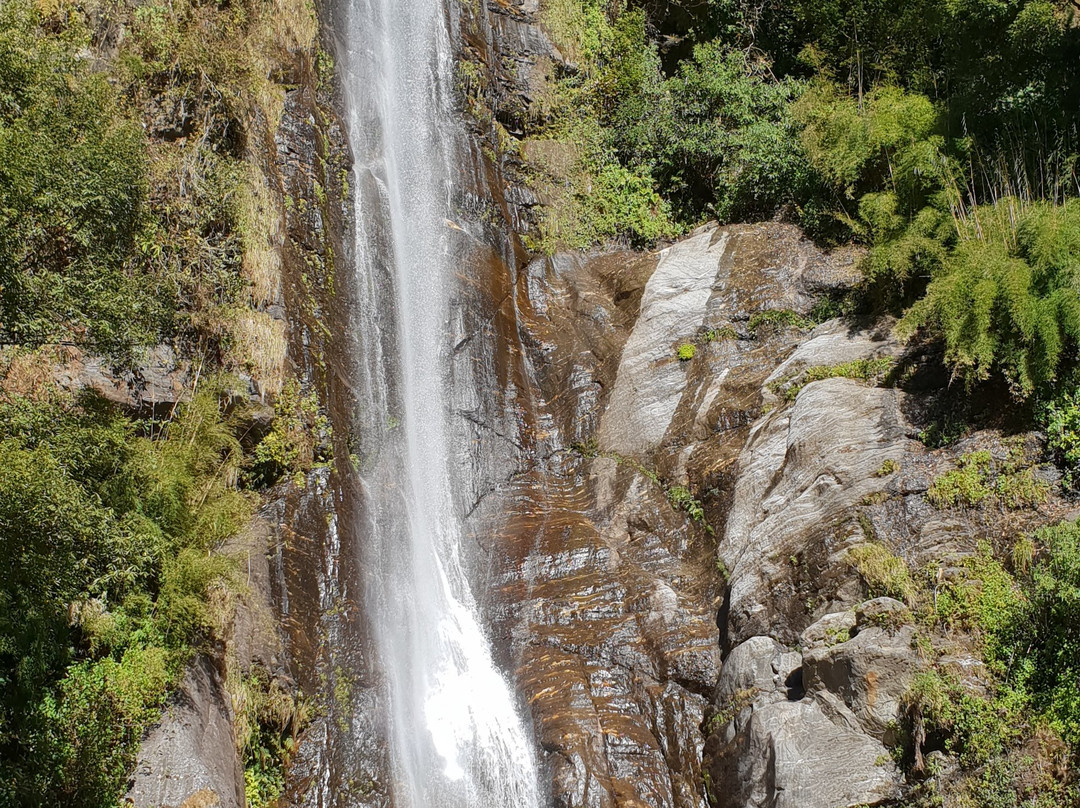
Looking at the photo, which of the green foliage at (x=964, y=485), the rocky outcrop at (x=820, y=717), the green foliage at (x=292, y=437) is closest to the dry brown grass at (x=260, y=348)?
the green foliage at (x=292, y=437)

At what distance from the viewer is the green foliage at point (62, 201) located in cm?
700

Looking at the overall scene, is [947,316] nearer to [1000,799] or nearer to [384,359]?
[1000,799]

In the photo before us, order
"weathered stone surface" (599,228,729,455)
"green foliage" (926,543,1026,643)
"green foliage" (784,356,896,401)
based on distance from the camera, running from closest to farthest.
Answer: "green foliage" (926,543,1026,643) < "green foliage" (784,356,896,401) < "weathered stone surface" (599,228,729,455)

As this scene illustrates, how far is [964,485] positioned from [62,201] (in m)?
9.40

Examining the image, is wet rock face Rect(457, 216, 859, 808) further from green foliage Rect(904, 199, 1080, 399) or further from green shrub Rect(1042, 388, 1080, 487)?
green shrub Rect(1042, 388, 1080, 487)

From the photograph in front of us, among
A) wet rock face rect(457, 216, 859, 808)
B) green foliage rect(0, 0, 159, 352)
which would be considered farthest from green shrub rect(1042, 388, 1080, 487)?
green foliage rect(0, 0, 159, 352)

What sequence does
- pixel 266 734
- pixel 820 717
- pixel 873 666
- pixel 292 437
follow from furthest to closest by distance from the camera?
pixel 292 437 → pixel 266 734 → pixel 820 717 → pixel 873 666

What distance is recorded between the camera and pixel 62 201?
7.35 metres

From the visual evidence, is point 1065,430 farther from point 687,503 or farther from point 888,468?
point 687,503

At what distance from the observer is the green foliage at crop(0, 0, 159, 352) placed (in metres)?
7.00

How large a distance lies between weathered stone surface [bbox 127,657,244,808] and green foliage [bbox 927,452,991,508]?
767 centimetres

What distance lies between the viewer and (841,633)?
8.43 m

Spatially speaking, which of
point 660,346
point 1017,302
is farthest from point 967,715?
point 660,346

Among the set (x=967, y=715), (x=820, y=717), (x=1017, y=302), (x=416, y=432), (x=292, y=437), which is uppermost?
(x=416, y=432)
